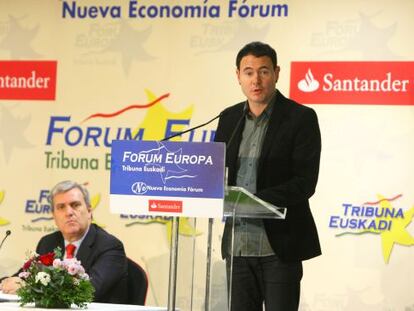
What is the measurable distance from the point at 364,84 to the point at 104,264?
209 centimetres

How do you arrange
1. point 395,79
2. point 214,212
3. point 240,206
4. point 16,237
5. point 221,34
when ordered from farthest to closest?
point 16,237, point 221,34, point 395,79, point 240,206, point 214,212

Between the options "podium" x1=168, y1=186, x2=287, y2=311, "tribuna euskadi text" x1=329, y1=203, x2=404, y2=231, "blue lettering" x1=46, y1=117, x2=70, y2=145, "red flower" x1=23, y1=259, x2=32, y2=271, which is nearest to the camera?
"podium" x1=168, y1=186, x2=287, y2=311

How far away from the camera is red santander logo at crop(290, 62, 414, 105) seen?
5.24 m

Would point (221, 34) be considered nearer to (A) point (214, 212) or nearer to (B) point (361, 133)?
(B) point (361, 133)

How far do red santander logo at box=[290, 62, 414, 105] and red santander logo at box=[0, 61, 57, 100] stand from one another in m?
1.77

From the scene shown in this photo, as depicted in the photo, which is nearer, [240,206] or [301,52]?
[240,206]

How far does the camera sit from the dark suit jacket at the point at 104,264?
421 cm

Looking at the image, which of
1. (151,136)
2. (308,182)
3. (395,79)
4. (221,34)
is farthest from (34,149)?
(308,182)

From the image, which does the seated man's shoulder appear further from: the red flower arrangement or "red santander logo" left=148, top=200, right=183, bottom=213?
"red santander logo" left=148, top=200, right=183, bottom=213

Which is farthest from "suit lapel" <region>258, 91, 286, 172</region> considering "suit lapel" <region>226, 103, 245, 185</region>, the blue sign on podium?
the blue sign on podium

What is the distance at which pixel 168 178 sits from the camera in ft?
9.53

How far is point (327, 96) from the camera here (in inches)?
212

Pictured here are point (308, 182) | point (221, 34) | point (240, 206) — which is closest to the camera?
point (240, 206)

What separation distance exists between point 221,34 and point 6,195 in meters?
1.95
